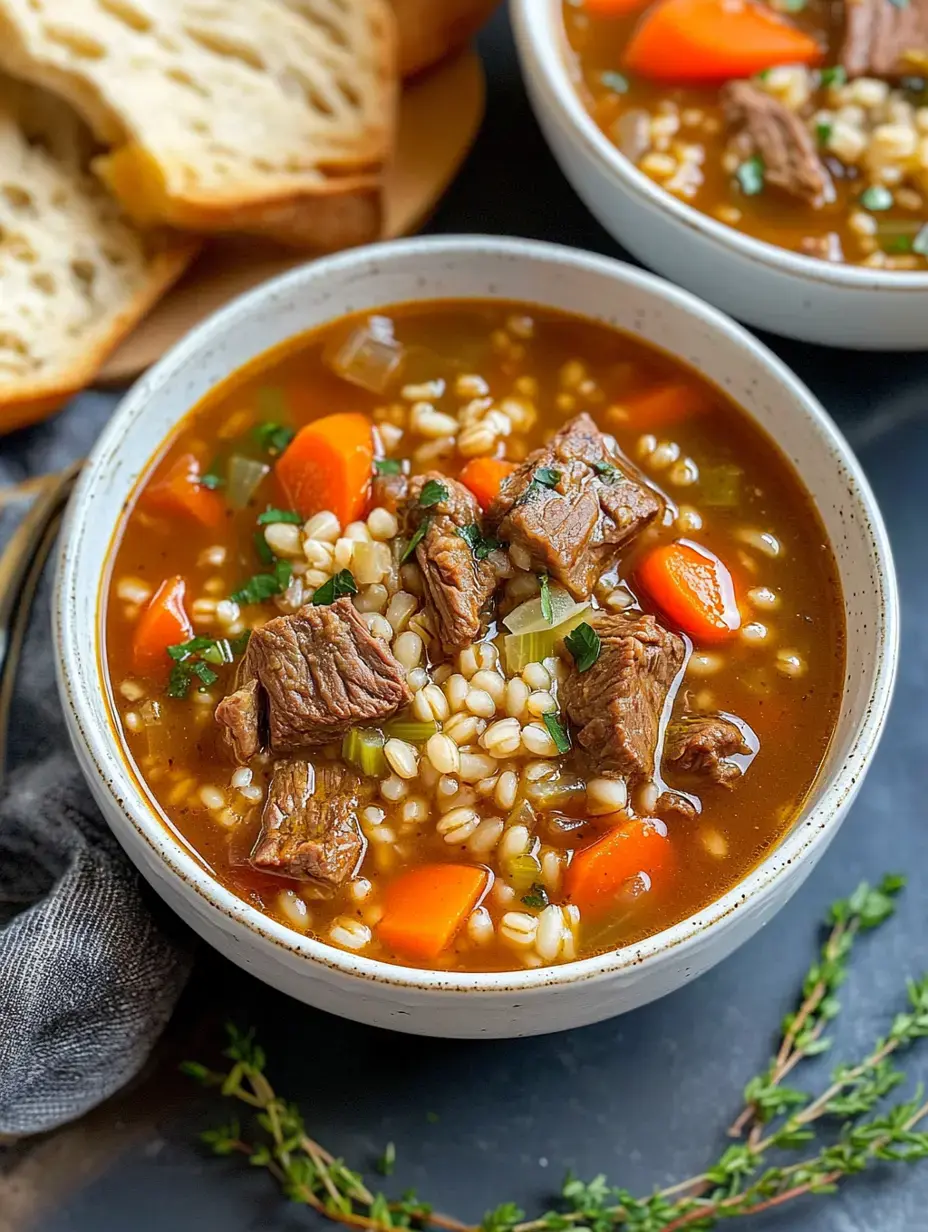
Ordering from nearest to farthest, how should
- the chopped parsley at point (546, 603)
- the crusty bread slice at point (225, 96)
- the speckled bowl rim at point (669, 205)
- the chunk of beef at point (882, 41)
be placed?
the chopped parsley at point (546, 603) < the speckled bowl rim at point (669, 205) < the crusty bread slice at point (225, 96) < the chunk of beef at point (882, 41)

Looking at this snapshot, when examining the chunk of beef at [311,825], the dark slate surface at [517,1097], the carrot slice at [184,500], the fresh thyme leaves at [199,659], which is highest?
the carrot slice at [184,500]

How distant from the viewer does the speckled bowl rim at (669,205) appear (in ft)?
A: 11.5

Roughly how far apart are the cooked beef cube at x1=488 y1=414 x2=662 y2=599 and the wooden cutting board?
4.03 ft

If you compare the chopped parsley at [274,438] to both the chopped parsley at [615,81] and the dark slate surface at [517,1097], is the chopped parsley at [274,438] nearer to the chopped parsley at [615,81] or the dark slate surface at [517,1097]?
the dark slate surface at [517,1097]

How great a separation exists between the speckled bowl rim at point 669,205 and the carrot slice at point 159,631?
1.61m

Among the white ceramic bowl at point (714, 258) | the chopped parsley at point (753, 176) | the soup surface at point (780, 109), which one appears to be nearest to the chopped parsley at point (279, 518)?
the white ceramic bowl at point (714, 258)

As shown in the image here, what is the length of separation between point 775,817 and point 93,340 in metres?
2.16

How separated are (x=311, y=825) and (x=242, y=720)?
0.83ft

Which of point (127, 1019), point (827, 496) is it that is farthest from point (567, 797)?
point (127, 1019)

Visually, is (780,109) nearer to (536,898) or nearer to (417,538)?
(417,538)

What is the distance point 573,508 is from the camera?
9.46 ft

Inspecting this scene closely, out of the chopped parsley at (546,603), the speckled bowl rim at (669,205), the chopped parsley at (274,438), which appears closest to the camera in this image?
the chopped parsley at (546,603)

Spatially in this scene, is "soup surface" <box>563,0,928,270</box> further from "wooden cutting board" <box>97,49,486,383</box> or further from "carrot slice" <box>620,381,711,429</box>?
"carrot slice" <box>620,381,711,429</box>

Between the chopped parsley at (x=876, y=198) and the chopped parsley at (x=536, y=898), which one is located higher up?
the chopped parsley at (x=876, y=198)
